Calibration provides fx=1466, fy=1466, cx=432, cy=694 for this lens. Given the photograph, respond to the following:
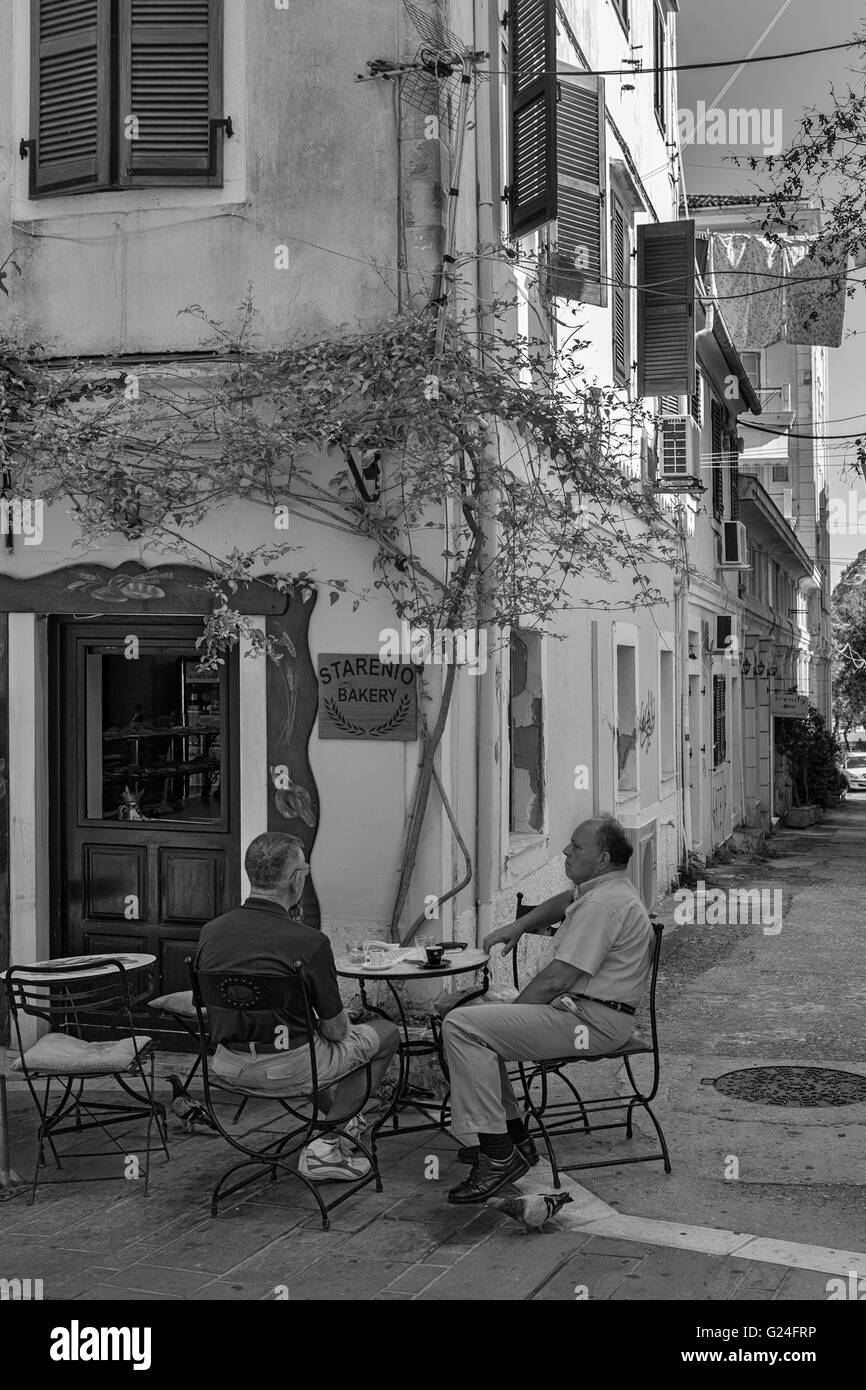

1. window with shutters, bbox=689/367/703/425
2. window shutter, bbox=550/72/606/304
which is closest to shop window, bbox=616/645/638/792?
window shutter, bbox=550/72/606/304

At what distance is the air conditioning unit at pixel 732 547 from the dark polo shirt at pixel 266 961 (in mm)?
15671

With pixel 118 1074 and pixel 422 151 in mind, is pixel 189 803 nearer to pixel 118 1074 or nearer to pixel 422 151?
pixel 118 1074

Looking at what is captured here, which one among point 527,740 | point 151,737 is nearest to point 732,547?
point 527,740

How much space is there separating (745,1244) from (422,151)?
18.0ft

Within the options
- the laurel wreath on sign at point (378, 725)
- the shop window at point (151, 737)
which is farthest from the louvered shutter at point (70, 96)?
the laurel wreath on sign at point (378, 725)

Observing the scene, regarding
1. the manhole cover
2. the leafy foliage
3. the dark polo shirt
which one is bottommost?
the manhole cover

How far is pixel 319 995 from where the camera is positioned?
5363 mm

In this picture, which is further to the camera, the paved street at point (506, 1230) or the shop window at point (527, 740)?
the shop window at point (527, 740)

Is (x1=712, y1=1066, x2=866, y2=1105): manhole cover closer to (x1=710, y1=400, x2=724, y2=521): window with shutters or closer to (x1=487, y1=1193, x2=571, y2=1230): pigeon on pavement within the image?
(x1=487, y1=1193, x2=571, y2=1230): pigeon on pavement

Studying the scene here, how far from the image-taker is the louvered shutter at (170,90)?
7875 millimetres

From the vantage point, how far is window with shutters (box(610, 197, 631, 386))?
1212cm

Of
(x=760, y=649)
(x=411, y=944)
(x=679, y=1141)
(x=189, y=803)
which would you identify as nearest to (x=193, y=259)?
(x=189, y=803)

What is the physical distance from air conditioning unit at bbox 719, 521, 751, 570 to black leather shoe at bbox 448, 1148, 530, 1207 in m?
15.6

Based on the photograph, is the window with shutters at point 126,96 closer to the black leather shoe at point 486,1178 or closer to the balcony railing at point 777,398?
the black leather shoe at point 486,1178
